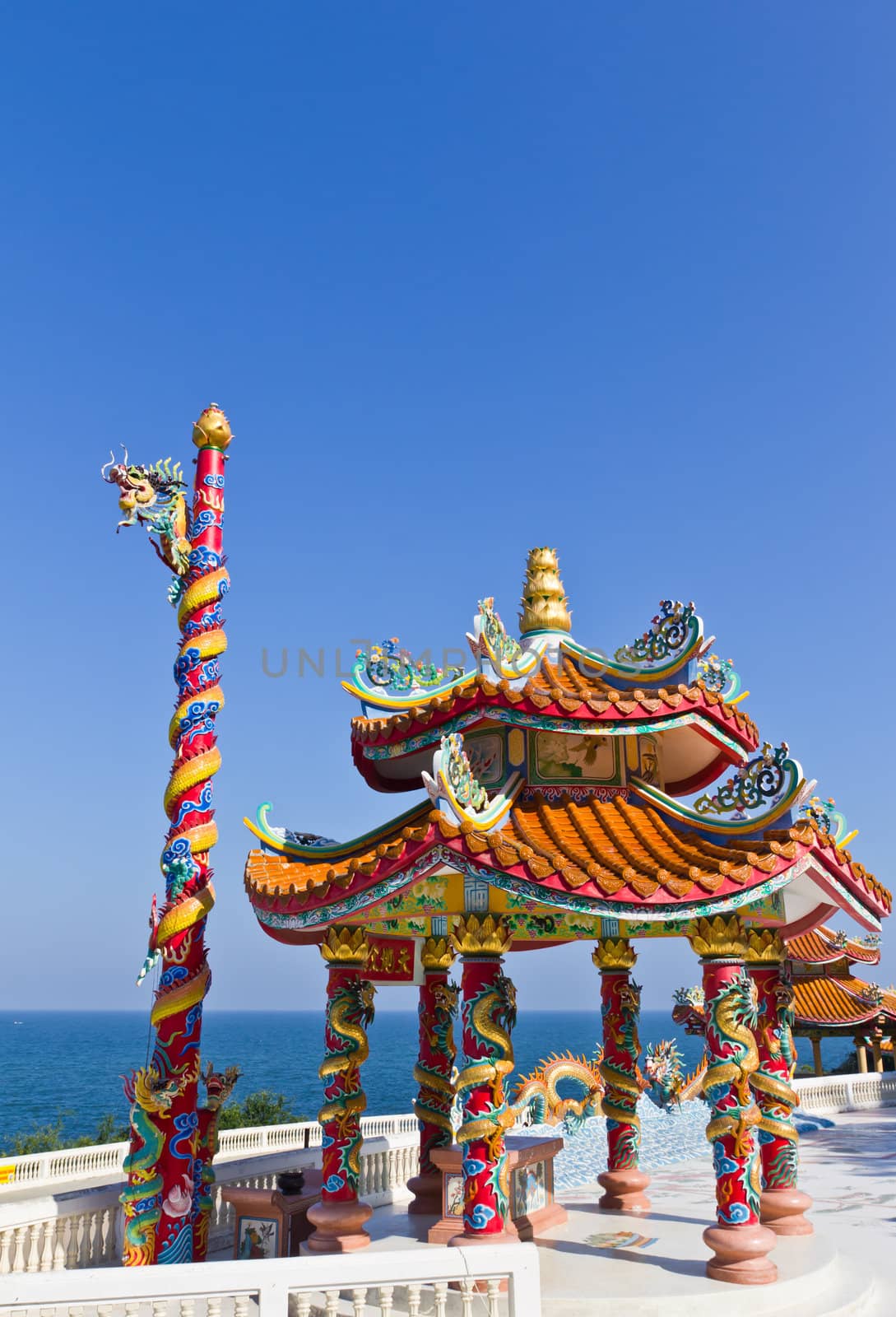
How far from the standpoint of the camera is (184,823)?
10.9 meters

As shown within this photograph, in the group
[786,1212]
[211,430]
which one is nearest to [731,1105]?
[786,1212]

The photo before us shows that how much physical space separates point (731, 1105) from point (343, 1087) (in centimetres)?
395

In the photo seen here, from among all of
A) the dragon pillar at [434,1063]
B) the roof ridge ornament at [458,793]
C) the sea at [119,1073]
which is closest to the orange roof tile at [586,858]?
the roof ridge ornament at [458,793]

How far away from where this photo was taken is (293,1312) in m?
8.08

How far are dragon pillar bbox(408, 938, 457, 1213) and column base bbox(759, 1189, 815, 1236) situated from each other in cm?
405

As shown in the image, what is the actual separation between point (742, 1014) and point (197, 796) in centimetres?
607

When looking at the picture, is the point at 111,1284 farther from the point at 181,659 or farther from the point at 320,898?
the point at 181,659

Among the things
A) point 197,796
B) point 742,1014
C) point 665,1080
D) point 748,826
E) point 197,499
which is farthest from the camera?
point 665,1080

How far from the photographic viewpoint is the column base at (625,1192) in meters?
12.8

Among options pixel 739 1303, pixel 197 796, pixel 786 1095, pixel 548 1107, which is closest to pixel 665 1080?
pixel 548 1107

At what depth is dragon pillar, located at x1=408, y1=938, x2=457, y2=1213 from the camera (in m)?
12.9

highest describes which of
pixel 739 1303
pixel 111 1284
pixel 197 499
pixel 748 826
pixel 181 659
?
pixel 197 499

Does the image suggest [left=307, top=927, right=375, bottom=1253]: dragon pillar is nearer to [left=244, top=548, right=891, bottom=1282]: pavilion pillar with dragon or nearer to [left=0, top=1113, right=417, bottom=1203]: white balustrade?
[left=244, top=548, right=891, bottom=1282]: pavilion pillar with dragon

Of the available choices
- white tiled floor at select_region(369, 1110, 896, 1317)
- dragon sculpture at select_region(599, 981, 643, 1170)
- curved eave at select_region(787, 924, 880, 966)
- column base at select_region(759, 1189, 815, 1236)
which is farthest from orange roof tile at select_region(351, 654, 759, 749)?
curved eave at select_region(787, 924, 880, 966)
